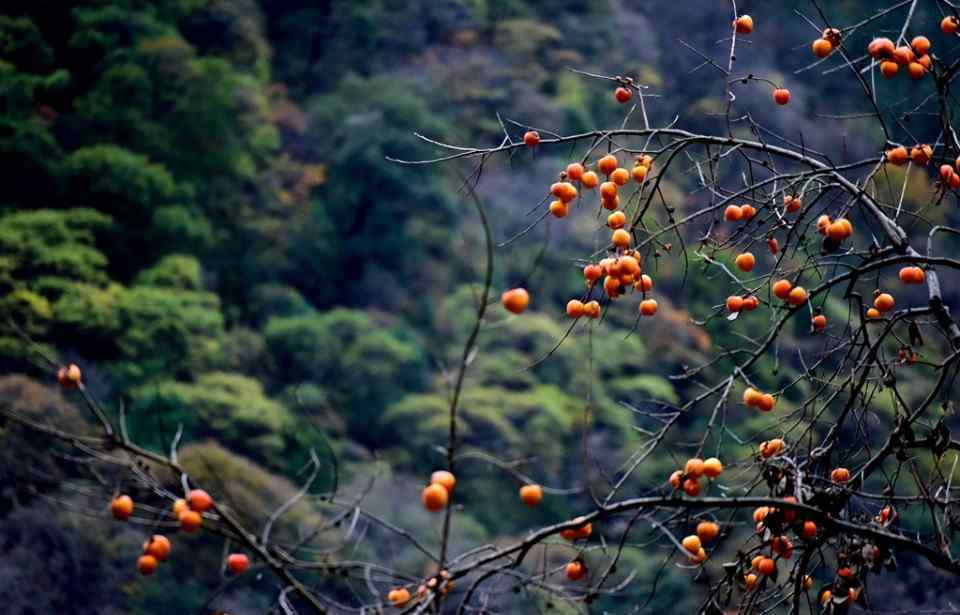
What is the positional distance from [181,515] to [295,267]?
7.32 m

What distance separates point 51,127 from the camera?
6977mm

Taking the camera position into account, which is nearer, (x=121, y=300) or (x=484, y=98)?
(x=121, y=300)

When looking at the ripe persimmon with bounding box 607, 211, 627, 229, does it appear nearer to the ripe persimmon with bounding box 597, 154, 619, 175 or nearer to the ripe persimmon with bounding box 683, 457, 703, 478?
the ripe persimmon with bounding box 597, 154, 619, 175

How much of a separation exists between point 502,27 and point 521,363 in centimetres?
433

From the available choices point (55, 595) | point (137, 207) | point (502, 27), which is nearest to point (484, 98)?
point (502, 27)

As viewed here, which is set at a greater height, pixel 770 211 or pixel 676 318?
pixel 770 211

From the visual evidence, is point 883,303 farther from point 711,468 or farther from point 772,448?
point 711,468

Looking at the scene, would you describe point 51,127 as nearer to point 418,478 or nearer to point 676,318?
point 418,478

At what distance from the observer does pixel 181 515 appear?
1023mm

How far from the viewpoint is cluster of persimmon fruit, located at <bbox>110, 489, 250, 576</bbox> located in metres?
1.02

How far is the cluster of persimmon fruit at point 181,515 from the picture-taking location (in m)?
1.02

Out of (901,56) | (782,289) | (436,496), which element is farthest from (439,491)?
(901,56)

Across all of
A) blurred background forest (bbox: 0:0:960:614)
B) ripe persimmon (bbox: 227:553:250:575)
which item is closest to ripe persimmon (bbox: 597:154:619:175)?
ripe persimmon (bbox: 227:553:250:575)

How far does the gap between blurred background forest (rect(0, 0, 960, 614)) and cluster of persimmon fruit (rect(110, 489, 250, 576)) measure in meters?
3.52
